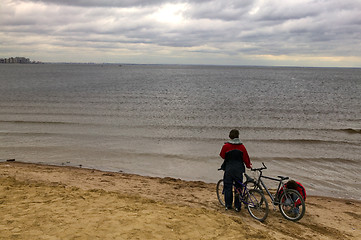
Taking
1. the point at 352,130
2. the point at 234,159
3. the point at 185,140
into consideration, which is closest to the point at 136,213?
the point at 234,159

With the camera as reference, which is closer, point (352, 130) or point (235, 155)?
point (235, 155)

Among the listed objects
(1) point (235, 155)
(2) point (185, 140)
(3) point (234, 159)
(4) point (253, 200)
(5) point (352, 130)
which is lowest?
(2) point (185, 140)

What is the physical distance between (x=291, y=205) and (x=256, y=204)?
2.88ft

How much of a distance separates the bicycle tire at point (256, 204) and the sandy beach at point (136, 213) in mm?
167

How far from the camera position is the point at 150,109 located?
3078cm

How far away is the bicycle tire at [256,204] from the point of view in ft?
24.2

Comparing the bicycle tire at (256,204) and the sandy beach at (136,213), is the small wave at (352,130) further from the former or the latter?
the bicycle tire at (256,204)

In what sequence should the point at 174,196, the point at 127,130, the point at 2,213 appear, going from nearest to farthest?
1. the point at 2,213
2. the point at 174,196
3. the point at 127,130

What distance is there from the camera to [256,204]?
7508mm

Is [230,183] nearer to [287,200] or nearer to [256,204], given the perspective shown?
[256,204]

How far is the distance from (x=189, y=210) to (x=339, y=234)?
3710 millimetres

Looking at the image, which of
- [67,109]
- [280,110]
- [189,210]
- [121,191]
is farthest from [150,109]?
[189,210]

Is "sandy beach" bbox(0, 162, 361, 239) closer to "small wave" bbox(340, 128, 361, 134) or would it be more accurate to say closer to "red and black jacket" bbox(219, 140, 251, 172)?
"red and black jacket" bbox(219, 140, 251, 172)

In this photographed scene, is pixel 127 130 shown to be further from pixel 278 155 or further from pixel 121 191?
pixel 121 191
